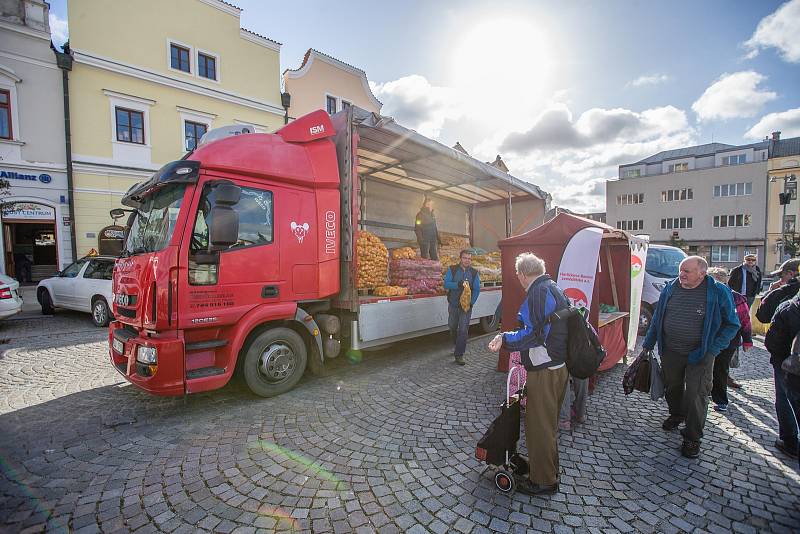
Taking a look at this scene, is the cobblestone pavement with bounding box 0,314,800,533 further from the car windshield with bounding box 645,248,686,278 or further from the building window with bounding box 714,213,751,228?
the building window with bounding box 714,213,751,228

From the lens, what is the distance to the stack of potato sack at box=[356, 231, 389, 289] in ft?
18.8

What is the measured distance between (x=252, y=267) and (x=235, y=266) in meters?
0.20

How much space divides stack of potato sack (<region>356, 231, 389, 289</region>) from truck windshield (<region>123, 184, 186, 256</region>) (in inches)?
98.7

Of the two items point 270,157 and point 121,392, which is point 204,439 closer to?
point 121,392

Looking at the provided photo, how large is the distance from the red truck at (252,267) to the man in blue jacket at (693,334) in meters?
3.60

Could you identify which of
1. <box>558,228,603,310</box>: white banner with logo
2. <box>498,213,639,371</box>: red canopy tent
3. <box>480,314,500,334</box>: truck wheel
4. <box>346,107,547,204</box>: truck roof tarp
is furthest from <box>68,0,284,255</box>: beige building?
<box>558,228,603,310</box>: white banner with logo

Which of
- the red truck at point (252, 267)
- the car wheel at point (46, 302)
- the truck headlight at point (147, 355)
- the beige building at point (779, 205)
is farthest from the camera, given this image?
the beige building at point (779, 205)

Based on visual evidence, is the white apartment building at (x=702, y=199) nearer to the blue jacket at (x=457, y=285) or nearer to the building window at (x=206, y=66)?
the blue jacket at (x=457, y=285)

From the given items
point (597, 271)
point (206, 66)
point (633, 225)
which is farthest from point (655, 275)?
point (633, 225)

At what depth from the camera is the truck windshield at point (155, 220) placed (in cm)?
400

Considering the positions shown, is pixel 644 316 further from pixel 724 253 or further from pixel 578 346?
pixel 724 253

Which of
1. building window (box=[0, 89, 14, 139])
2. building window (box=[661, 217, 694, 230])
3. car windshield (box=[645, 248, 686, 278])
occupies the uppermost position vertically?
building window (box=[0, 89, 14, 139])

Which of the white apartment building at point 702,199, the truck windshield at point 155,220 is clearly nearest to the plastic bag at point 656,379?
the truck windshield at point 155,220

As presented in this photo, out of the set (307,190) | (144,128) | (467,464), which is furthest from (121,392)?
(144,128)
